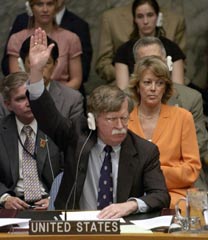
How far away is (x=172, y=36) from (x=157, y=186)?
2.79 meters

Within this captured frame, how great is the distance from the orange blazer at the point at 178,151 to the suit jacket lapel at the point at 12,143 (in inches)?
31.9

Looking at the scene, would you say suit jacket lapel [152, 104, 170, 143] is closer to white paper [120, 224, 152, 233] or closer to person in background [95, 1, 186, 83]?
person in background [95, 1, 186, 83]

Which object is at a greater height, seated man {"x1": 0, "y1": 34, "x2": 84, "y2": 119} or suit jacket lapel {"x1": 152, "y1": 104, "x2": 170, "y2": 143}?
seated man {"x1": 0, "y1": 34, "x2": 84, "y2": 119}

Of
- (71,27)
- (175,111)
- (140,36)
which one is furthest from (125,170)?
(71,27)

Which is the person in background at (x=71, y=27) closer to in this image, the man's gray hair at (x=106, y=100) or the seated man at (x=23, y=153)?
the seated man at (x=23, y=153)

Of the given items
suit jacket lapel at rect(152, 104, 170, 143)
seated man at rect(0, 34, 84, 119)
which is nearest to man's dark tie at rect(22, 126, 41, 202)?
seated man at rect(0, 34, 84, 119)

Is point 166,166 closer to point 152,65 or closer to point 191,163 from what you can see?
point 191,163

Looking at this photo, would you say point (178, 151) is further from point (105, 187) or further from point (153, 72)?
point (105, 187)

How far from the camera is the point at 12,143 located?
632 cm

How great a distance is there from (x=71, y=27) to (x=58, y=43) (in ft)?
1.54

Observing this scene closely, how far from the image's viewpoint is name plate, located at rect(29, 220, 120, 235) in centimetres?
454

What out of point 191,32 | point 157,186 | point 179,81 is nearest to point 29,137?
point 157,186

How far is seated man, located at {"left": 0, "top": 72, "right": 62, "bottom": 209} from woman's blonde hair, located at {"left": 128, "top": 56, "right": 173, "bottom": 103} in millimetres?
595

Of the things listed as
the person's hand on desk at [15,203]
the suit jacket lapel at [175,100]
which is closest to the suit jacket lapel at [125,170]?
the person's hand on desk at [15,203]
